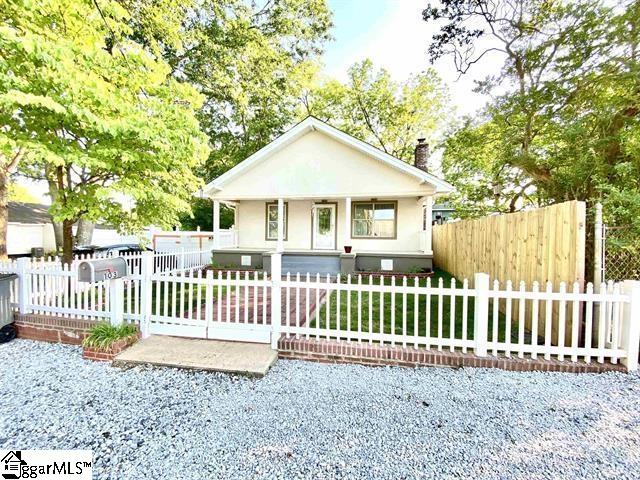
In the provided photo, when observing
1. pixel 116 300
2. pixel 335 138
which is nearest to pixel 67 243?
pixel 116 300

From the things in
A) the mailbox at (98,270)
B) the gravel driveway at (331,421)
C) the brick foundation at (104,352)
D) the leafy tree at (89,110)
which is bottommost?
the gravel driveway at (331,421)

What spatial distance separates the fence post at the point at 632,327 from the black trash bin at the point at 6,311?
9.39 meters

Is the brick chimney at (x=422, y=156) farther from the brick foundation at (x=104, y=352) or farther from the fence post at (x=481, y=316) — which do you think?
the brick foundation at (x=104, y=352)

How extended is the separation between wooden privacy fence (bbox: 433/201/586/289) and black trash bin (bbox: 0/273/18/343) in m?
8.87

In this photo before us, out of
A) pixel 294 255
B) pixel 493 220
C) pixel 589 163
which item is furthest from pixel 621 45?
pixel 294 255

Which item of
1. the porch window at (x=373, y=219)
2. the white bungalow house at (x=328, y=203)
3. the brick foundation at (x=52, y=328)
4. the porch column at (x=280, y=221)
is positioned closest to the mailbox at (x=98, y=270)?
the brick foundation at (x=52, y=328)

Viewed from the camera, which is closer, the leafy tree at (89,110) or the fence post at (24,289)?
the leafy tree at (89,110)

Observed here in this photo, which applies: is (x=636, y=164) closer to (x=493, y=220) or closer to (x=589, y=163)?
(x=589, y=163)

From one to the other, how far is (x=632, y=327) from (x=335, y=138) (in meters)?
10.2

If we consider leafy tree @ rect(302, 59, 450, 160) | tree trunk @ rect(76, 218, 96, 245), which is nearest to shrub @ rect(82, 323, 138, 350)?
tree trunk @ rect(76, 218, 96, 245)

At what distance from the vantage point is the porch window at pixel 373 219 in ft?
41.3

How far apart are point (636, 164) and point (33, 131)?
11.1m

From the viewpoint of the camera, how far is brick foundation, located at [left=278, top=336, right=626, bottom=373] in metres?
3.87

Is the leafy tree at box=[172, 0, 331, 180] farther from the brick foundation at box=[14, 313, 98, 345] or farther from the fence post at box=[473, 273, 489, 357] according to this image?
the fence post at box=[473, 273, 489, 357]
